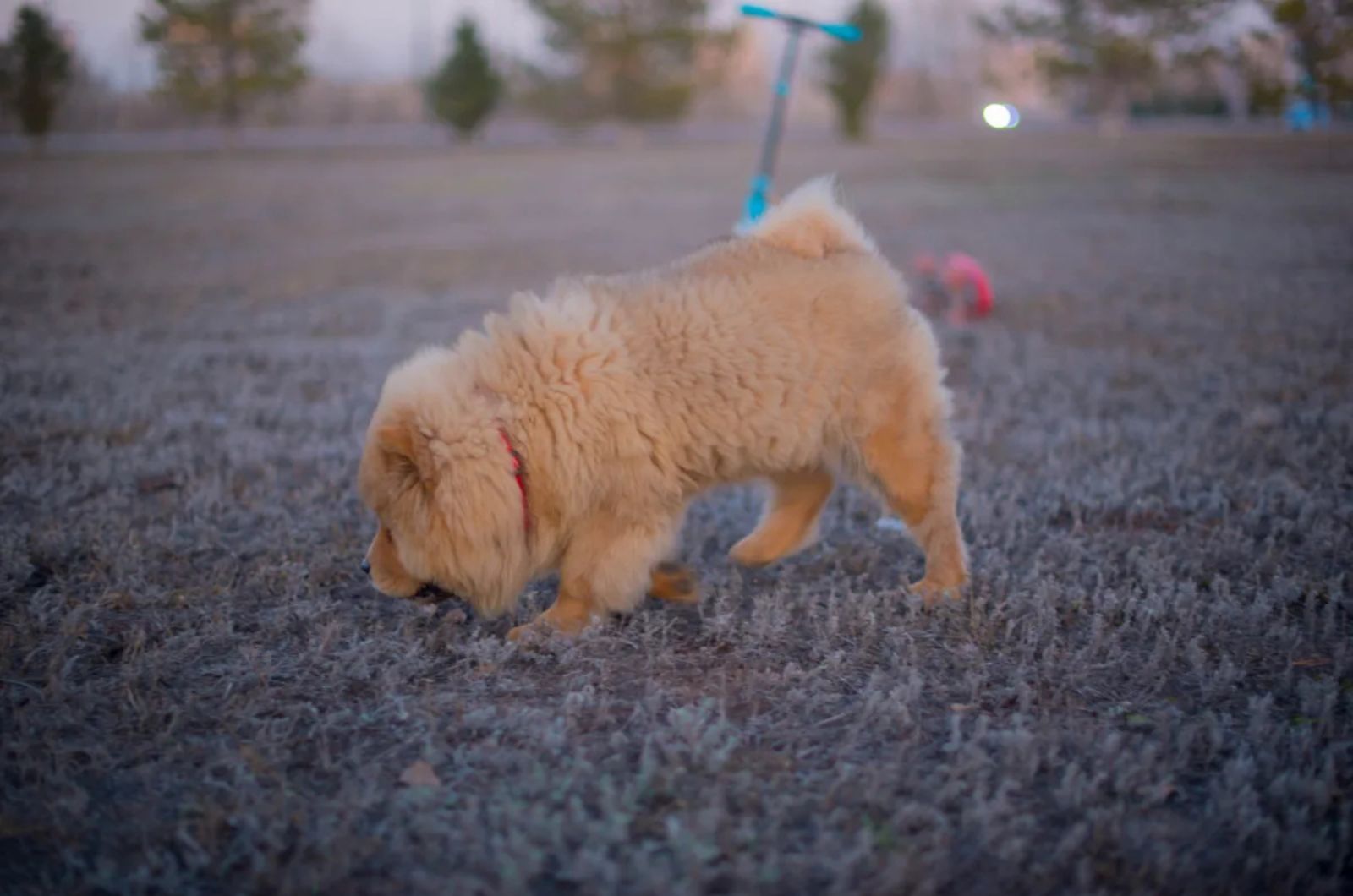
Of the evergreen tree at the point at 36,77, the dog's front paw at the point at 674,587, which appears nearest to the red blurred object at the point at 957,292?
the dog's front paw at the point at 674,587

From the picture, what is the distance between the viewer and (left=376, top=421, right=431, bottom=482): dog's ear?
3082mm

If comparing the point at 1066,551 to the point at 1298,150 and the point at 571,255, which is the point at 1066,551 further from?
the point at 1298,150

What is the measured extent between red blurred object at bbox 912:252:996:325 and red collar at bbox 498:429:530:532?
6.39 m

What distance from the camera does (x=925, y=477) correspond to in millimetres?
3664

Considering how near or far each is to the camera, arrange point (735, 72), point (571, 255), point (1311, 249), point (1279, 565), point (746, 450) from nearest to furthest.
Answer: point (746, 450) → point (1279, 565) → point (1311, 249) → point (571, 255) → point (735, 72)

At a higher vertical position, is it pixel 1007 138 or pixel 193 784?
pixel 1007 138

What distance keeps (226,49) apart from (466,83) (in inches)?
346

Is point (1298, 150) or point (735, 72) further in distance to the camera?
point (735, 72)

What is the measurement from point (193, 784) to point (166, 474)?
9.03 ft

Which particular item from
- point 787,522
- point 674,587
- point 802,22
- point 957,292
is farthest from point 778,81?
point 674,587

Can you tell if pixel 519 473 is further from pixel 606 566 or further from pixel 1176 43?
pixel 1176 43

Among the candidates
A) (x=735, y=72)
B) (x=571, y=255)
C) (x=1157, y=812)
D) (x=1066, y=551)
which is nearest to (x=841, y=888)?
(x=1157, y=812)

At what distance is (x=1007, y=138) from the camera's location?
3850cm

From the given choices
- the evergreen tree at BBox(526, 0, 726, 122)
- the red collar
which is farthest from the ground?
the evergreen tree at BBox(526, 0, 726, 122)
